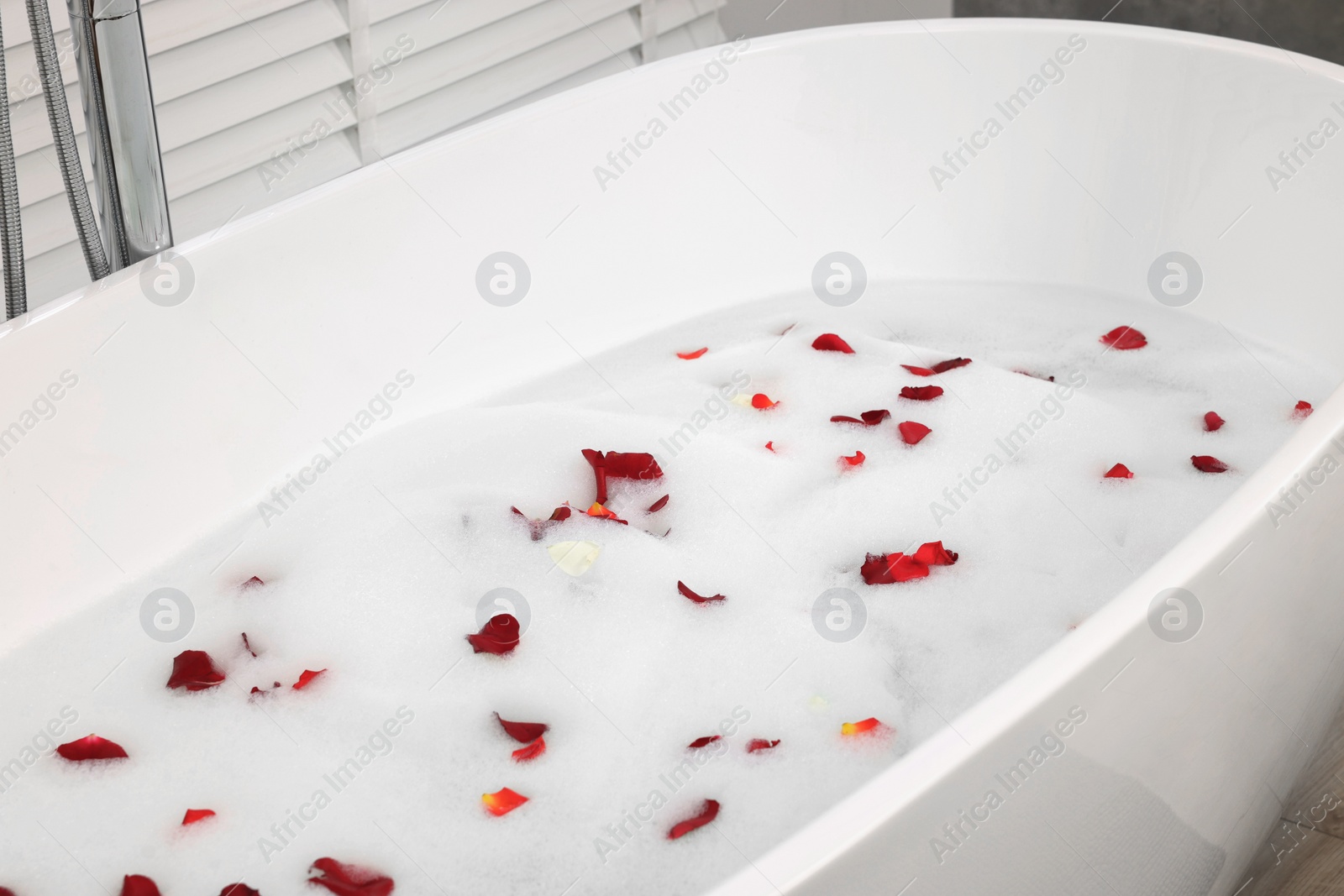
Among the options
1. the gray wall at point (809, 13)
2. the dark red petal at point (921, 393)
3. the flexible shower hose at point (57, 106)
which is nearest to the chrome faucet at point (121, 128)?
the flexible shower hose at point (57, 106)

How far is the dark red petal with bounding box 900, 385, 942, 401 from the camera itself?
170cm

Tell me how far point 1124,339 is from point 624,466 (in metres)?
0.83

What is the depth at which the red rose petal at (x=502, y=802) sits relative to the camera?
116cm

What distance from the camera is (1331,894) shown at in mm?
1347

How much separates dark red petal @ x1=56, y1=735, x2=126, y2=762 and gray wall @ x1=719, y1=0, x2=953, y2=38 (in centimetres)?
217

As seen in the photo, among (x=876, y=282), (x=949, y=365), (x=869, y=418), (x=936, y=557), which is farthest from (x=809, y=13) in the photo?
(x=936, y=557)

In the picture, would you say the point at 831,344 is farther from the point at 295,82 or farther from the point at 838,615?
the point at 295,82

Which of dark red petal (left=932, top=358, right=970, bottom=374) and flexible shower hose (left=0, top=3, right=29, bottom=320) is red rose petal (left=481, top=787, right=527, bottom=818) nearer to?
flexible shower hose (left=0, top=3, right=29, bottom=320)

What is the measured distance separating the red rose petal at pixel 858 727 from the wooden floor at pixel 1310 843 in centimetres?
45

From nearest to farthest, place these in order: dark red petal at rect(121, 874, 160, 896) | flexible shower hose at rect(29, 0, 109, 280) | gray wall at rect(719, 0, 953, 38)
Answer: dark red petal at rect(121, 874, 160, 896), flexible shower hose at rect(29, 0, 109, 280), gray wall at rect(719, 0, 953, 38)

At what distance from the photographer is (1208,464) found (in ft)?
5.06

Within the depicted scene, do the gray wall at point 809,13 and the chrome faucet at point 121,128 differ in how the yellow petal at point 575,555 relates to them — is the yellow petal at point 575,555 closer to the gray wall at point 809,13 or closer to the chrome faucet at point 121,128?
the chrome faucet at point 121,128

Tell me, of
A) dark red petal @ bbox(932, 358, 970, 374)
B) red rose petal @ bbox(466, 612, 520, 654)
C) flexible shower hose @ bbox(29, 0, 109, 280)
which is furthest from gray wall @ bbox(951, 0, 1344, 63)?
flexible shower hose @ bbox(29, 0, 109, 280)

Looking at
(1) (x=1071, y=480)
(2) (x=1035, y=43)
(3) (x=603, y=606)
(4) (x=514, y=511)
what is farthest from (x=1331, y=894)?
(2) (x=1035, y=43)
